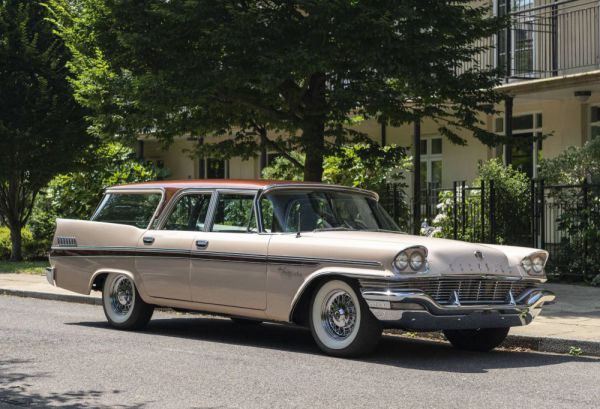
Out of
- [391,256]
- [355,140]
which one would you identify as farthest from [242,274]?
[355,140]

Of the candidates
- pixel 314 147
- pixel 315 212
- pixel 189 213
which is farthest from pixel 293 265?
pixel 314 147

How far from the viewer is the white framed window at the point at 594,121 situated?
20552mm

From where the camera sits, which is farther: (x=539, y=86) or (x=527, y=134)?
(x=527, y=134)

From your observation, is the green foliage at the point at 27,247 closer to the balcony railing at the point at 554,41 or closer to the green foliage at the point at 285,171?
the green foliage at the point at 285,171

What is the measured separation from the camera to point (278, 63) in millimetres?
13133

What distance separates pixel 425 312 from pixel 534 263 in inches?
62.8

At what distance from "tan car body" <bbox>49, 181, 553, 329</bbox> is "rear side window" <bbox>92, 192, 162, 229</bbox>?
0.28 ft

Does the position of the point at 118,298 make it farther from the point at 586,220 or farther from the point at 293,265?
the point at 586,220

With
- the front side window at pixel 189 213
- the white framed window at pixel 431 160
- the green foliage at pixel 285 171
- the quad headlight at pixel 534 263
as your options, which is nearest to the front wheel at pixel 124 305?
the front side window at pixel 189 213

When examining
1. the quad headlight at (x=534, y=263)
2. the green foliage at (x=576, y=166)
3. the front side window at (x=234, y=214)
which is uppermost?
the green foliage at (x=576, y=166)

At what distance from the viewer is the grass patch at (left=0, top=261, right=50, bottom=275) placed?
63.6 ft

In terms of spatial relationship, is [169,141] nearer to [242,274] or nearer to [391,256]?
[242,274]

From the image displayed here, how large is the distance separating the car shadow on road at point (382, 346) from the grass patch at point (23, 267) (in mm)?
8119

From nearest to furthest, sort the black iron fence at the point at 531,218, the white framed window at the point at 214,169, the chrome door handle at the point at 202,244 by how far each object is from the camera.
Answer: the chrome door handle at the point at 202,244 < the black iron fence at the point at 531,218 < the white framed window at the point at 214,169
